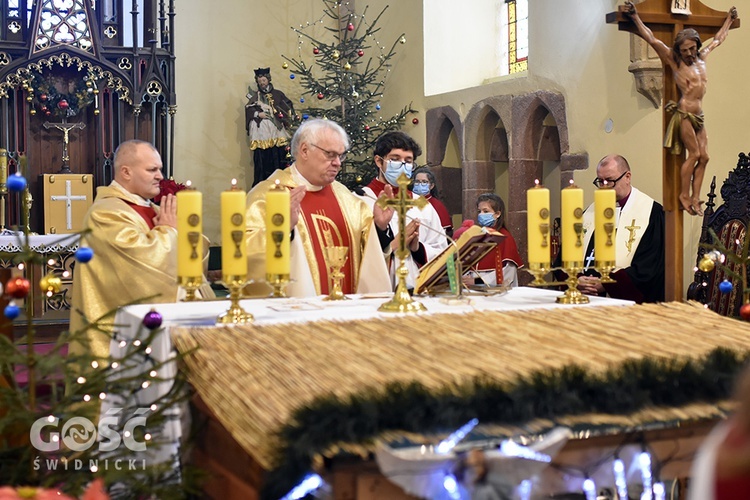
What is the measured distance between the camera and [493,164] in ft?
34.4

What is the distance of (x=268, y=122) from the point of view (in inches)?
450

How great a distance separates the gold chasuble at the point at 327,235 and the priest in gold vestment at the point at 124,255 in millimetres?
484

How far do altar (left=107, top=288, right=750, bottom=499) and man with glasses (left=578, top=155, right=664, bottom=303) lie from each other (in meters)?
3.04

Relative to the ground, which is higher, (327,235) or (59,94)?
(59,94)

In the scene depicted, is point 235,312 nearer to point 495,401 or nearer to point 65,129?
point 495,401

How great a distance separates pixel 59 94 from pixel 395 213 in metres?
5.89

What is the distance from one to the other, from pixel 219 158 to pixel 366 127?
236 cm

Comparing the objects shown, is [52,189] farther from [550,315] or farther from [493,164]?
[550,315]

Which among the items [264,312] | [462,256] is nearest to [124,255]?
[264,312]

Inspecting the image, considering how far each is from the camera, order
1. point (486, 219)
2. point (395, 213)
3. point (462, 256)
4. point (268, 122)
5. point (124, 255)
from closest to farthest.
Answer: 1. point (462, 256)
2. point (124, 255)
3. point (395, 213)
4. point (486, 219)
5. point (268, 122)

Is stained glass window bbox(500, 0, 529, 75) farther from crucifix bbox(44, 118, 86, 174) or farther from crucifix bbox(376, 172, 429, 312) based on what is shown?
crucifix bbox(376, 172, 429, 312)

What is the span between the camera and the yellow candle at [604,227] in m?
3.35

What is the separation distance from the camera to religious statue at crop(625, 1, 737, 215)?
4.64m

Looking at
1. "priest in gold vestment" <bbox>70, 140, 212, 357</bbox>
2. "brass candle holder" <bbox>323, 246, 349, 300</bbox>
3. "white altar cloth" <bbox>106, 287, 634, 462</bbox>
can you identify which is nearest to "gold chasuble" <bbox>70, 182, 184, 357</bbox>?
"priest in gold vestment" <bbox>70, 140, 212, 357</bbox>
